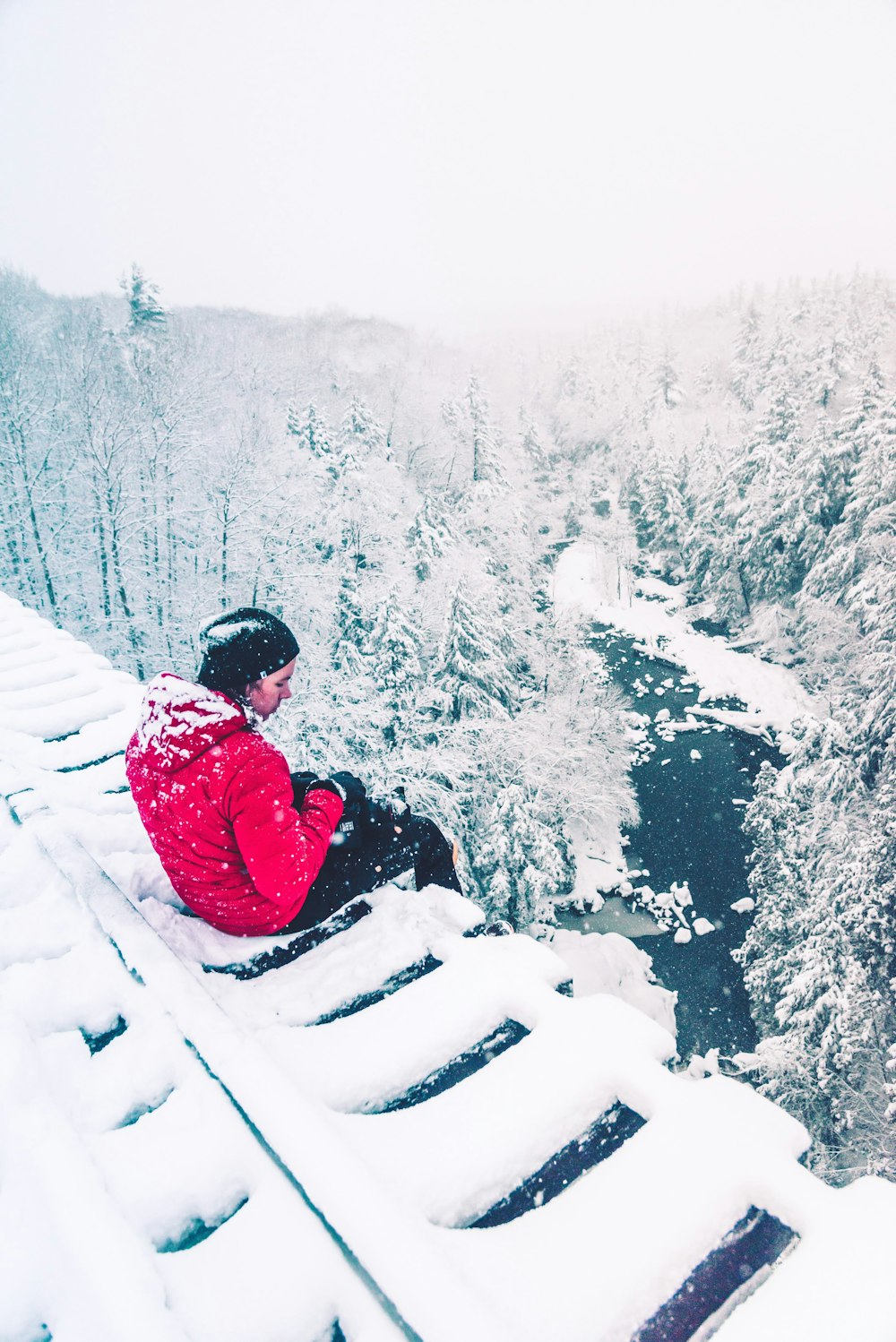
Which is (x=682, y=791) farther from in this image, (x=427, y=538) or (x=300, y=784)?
(x=300, y=784)

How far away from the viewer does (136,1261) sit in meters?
1.18

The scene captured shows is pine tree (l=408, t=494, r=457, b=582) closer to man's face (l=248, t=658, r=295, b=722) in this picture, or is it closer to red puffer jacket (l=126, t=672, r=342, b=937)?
man's face (l=248, t=658, r=295, b=722)

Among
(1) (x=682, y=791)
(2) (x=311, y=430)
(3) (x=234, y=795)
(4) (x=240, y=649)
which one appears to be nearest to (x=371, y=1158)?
(3) (x=234, y=795)

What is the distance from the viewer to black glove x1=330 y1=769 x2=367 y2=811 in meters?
2.55

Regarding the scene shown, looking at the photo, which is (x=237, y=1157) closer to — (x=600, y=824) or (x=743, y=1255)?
(x=743, y=1255)

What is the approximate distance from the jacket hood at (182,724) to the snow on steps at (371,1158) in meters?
0.67

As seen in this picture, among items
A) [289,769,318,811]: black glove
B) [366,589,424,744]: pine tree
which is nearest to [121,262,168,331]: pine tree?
[366,589,424,744]: pine tree


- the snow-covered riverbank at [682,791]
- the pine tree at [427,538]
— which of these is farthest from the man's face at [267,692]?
the pine tree at [427,538]

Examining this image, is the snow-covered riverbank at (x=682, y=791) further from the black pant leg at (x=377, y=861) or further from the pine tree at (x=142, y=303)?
the pine tree at (x=142, y=303)

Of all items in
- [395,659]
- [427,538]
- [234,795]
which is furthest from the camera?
[427,538]

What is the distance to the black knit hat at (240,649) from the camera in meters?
2.09

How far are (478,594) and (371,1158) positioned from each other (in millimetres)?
18840

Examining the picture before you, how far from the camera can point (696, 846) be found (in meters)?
18.6

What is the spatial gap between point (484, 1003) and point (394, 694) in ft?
49.1
